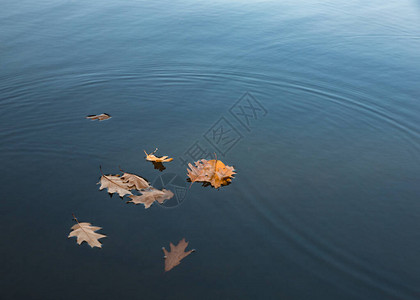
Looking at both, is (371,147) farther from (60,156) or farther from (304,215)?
(60,156)

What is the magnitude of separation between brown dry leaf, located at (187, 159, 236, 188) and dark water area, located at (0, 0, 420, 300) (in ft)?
0.32

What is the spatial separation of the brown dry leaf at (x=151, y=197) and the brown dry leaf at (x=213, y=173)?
1.04ft

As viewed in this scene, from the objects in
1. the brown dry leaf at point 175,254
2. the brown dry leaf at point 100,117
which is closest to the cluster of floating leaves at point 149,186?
the brown dry leaf at point 175,254

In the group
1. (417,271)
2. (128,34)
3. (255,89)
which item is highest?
(128,34)

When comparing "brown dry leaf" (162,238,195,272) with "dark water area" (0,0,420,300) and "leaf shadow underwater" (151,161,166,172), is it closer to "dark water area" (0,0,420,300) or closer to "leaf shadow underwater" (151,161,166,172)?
"dark water area" (0,0,420,300)

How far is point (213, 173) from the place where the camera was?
11.8 ft

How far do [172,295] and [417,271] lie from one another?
5.52 ft

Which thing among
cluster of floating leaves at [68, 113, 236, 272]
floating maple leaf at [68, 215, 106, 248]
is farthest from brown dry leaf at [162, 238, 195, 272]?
floating maple leaf at [68, 215, 106, 248]

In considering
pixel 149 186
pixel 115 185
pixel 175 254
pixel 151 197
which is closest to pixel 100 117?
pixel 115 185

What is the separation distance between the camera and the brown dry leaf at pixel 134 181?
3428mm

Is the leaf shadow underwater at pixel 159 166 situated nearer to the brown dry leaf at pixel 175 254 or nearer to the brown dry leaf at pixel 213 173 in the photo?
the brown dry leaf at pixel 213 173

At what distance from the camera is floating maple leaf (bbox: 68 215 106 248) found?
2867 millimetres

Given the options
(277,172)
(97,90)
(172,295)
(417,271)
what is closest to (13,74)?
(97,90)

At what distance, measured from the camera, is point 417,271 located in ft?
8.98
